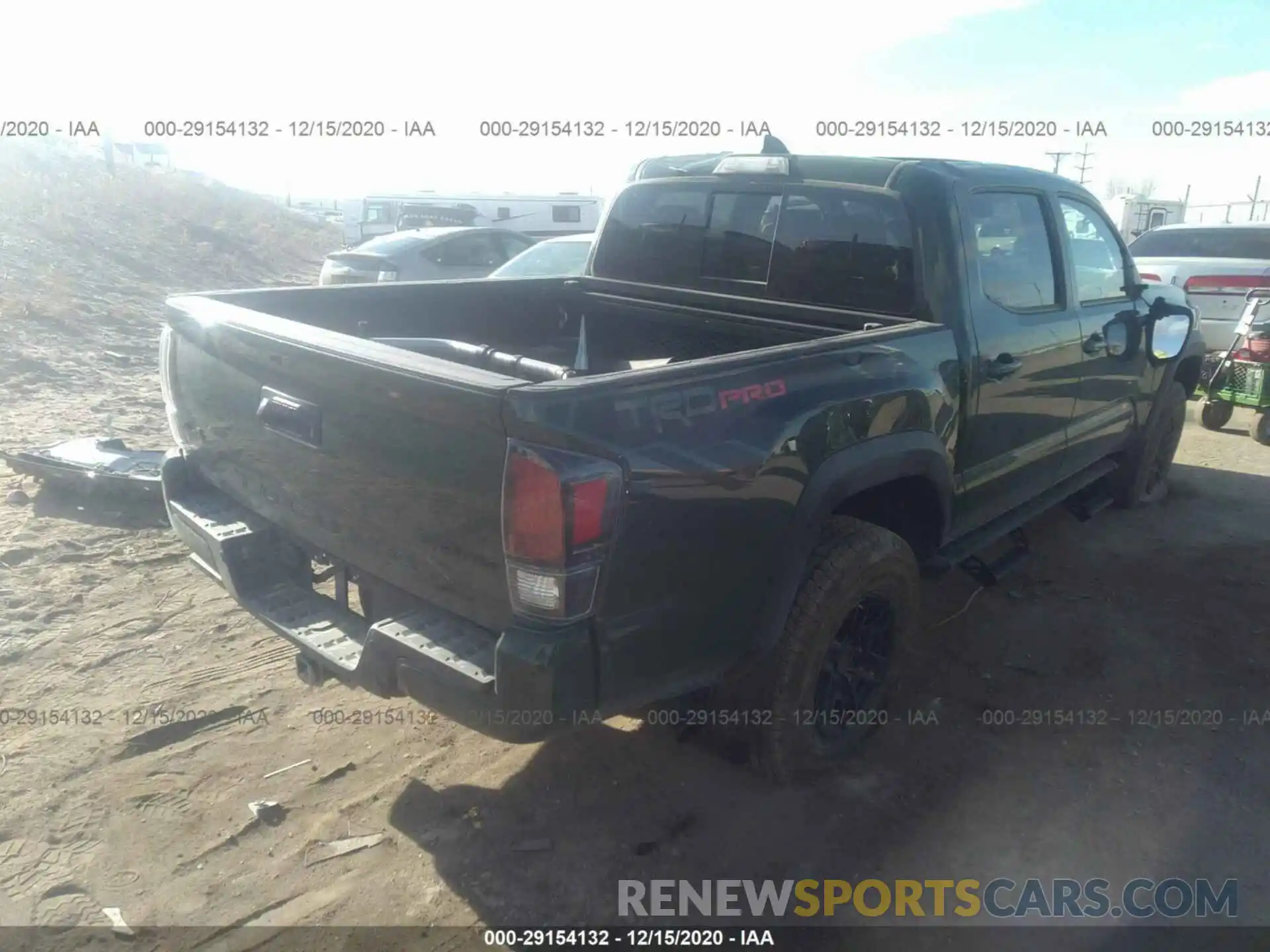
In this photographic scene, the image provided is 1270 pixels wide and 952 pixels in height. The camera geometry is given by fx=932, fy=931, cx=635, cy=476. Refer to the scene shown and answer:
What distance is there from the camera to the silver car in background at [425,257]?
10547 millimetres

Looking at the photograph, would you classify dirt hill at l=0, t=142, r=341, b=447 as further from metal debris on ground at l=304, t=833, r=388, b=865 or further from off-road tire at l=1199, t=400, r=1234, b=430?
off-road tire at l=1199, t=400, r=1234, b=430

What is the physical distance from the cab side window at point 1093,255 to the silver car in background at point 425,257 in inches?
283

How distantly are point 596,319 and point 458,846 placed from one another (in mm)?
2461

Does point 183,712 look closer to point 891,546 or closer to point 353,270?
point 891,546

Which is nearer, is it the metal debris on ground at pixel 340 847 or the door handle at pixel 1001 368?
the metal debris on ground at pixel 340 847

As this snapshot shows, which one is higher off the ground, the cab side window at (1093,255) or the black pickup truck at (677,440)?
the cab side window at (1093,255)

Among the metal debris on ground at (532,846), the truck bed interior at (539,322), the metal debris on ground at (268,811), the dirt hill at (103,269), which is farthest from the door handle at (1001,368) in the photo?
the dirt hill at (103,269)

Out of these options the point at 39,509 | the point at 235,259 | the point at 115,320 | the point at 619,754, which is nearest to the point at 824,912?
the point at 619,754

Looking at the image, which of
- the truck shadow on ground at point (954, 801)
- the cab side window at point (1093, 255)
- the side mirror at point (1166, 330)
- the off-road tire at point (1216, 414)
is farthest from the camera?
the off-road tire at point (1216, 414)

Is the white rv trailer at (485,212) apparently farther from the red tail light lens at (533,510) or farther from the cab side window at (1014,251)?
the red tail light lens at (533,510)

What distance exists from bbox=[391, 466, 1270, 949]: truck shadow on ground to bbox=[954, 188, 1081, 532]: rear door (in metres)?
0.77
